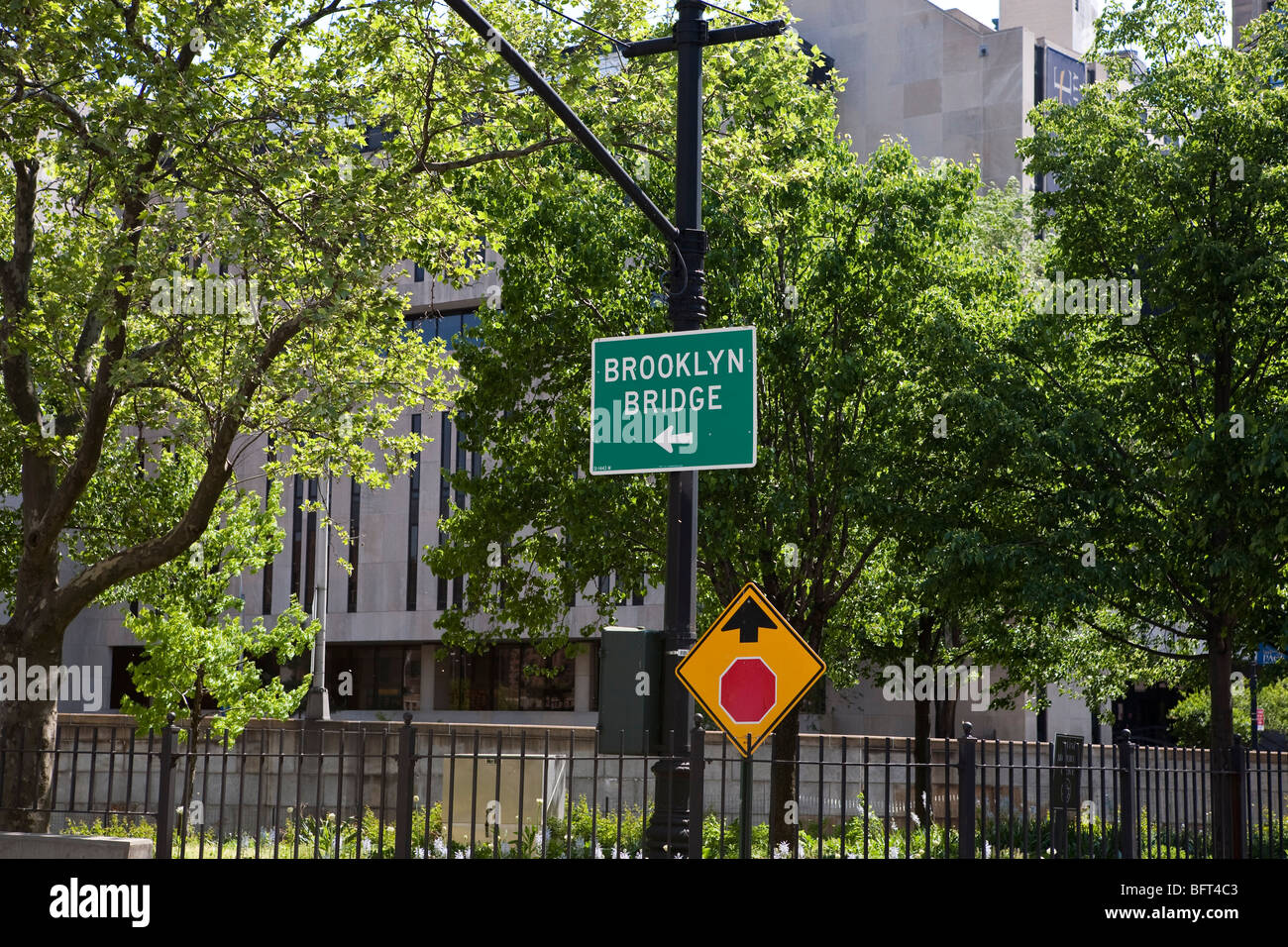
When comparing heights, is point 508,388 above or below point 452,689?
above

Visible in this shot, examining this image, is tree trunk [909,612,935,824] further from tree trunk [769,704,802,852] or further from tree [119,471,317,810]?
tree [119,471,317,810]

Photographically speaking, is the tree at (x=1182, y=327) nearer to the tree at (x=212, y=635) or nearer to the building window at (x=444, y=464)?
the tree at (x=212, y=635)

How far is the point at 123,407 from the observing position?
19781 millimetres

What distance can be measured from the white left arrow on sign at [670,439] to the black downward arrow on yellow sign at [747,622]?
1.31m

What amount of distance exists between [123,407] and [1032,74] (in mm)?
36695

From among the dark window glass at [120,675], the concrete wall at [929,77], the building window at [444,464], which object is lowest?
the dark window glass at [120,675]

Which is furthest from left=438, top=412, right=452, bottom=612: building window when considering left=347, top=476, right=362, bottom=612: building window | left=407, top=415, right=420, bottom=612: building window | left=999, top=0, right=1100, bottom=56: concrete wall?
left=999, top=0, right=1100, bottom=56: concrete wall

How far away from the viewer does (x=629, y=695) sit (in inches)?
362

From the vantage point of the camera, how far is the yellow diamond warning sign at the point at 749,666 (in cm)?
900

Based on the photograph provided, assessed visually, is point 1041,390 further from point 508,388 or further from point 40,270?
point 40,270

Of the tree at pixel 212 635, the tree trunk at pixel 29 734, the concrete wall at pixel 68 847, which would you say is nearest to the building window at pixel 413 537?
the tree at pixel 212 635

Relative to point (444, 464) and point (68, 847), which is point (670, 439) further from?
point (444, 464)
